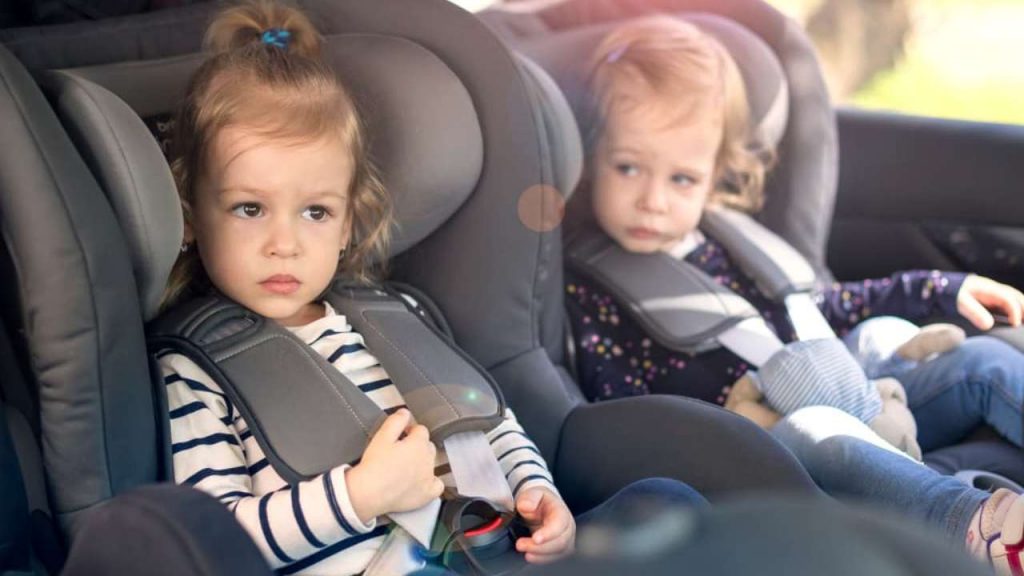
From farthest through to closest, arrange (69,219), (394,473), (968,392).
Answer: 1. (968,392)
2. (394,473)
3. (69,219)

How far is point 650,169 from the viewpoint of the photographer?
2.13m

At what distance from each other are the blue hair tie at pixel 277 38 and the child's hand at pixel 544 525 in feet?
2.07

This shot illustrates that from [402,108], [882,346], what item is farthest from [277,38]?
[882,346]

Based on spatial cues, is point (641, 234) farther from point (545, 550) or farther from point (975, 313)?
point (545, 550)

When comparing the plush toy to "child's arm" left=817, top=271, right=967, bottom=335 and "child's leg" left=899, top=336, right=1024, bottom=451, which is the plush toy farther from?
"child's arm" left=817, top=271, right=967, bottom=335

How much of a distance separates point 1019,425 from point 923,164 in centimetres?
78

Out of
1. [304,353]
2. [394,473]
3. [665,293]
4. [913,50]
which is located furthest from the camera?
[913,50]

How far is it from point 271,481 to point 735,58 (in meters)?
1.25

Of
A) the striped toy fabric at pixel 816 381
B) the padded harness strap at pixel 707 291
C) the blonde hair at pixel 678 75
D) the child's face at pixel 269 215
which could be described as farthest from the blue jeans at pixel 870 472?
the child's face at pixel 269 215

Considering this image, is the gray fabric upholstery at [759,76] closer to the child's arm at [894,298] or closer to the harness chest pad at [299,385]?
the child's arm at [894,298]

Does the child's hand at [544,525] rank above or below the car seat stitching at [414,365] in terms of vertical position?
below

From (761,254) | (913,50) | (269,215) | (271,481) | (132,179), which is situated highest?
(132,179)

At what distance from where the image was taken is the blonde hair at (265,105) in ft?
4.96

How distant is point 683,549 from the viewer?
852mm
